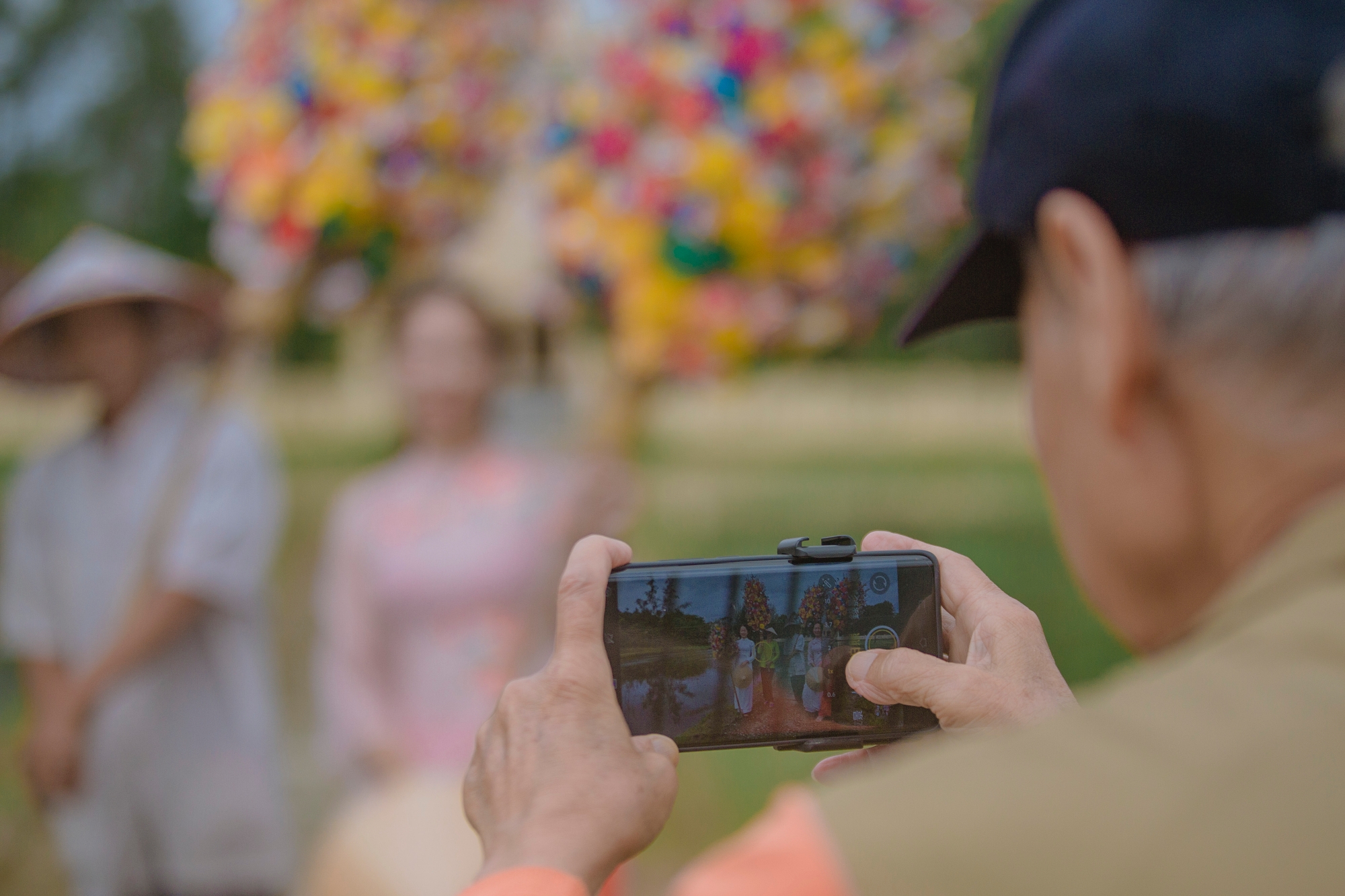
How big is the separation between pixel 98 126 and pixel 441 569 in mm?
7933

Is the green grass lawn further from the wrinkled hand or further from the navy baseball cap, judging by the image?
the wrinkled hand

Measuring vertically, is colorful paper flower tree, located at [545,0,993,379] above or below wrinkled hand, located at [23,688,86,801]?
above

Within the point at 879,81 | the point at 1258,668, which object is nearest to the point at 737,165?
the point at 879,81

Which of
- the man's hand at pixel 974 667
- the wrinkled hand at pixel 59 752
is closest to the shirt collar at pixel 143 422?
the wrinkled hand at pixel 59 752

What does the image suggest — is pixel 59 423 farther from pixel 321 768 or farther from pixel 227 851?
pixel 227 851

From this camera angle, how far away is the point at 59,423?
40.9 feet

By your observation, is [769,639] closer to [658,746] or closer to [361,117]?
[658,746]

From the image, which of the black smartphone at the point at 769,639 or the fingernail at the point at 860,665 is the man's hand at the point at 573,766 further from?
the fingernail at the point at 860,665

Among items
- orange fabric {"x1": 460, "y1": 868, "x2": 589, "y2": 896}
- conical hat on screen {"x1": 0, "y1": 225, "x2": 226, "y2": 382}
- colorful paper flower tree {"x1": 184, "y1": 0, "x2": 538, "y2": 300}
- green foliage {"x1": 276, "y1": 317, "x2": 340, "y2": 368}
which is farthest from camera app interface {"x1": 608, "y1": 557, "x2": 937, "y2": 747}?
green foliage {"x1": 276, "y1": 317, "x2": 340, "y2": 368}

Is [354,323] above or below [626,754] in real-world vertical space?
above

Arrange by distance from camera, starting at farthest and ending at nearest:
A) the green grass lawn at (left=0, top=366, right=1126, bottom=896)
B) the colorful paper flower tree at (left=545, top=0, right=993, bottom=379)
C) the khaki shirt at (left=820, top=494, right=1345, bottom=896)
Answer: the green grass lawn at (left=0, top=366, right=1126, bottom=896) → the colorful paper flower tree at (left=545, top=0, right=993, bottom=379) → the khaki shirt at (left=820, top=494, right=1345, bottom=896)

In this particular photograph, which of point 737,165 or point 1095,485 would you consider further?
point 737,165

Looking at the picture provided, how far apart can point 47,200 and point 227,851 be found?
19.0ft

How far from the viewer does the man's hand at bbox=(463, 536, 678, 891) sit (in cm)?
62
